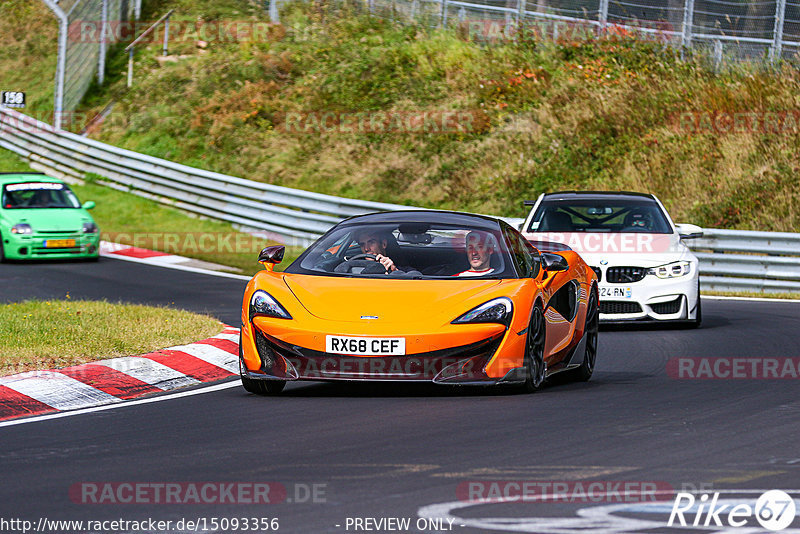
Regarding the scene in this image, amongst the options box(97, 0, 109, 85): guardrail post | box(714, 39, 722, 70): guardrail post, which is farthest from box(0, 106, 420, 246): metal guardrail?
box(714, 39, 722, 70): guardrail post

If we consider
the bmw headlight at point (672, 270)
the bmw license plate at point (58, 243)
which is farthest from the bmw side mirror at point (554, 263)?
the bmw license plate at point (58, 243)

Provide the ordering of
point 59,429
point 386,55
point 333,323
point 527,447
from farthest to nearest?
1. point 386,55
2. point 333,323
3. point 59,429
4. point 527,447

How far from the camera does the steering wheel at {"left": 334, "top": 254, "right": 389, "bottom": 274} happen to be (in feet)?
31.5

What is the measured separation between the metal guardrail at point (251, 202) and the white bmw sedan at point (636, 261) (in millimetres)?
1963

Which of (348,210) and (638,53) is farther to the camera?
(638,53)

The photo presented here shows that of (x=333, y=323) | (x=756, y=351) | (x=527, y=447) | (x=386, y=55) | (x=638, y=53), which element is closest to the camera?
(x=527, y=447)

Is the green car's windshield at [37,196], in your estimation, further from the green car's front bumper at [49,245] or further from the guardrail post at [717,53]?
the guardrail post at [717,53]

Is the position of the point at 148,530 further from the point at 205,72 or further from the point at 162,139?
the point at 205,72

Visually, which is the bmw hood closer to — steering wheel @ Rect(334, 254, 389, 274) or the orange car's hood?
steering wheel @ Rect(334, 254, 389, 274)

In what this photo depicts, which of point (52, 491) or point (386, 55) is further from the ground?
point (386, 55)

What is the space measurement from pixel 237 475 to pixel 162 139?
2834cm

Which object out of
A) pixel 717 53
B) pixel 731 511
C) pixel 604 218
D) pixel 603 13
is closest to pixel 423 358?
pixel 731 511

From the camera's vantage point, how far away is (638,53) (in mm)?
31859

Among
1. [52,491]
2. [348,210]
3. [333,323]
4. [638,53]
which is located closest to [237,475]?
[52,491]
